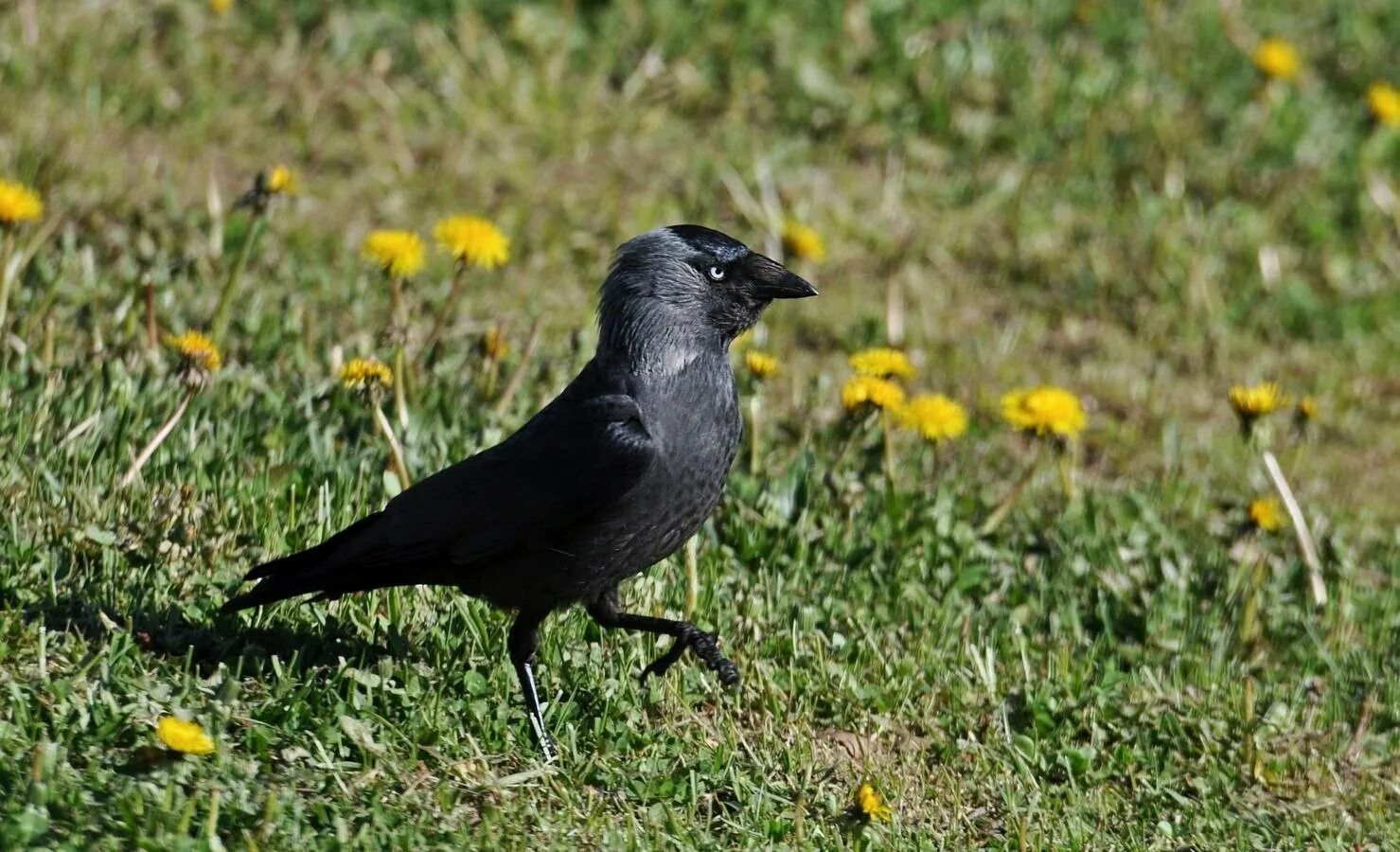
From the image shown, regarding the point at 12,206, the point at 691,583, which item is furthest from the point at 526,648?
the point at 12,206

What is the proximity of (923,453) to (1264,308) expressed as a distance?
239 cm

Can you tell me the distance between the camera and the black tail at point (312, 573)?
4297 millimetres

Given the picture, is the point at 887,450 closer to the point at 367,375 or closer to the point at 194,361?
the point at 367,375

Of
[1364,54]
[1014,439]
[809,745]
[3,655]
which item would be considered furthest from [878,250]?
[3,655]

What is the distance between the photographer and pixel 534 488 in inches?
171

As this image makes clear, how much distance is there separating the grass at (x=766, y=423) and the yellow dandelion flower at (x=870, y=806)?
0.14 feet

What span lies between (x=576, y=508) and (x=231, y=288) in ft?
6.59

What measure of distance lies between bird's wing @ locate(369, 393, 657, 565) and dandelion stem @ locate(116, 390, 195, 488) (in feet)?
2.73

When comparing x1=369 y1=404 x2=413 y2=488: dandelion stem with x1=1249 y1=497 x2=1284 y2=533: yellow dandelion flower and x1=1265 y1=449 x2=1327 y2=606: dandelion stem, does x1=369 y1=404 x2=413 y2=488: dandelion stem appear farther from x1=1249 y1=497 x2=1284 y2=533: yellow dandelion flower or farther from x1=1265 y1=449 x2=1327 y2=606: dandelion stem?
x1=1265 y1=449 x2=1327 y2=606: dandelion stem

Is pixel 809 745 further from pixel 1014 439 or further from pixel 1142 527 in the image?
pixel 1014 439

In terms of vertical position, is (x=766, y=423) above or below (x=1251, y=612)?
above

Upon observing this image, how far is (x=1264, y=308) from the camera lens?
783cm

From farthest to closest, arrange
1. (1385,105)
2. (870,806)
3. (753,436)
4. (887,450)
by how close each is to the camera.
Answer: (1385,105) < (753,436) < (887,450) < (870,806)

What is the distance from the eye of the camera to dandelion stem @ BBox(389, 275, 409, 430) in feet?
17.5
